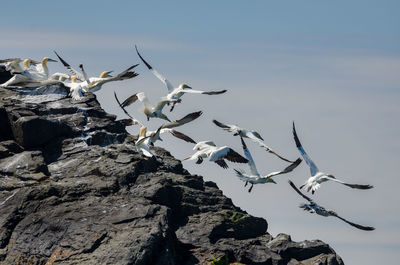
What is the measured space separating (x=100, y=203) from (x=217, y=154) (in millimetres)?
5666

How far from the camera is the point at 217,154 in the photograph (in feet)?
118

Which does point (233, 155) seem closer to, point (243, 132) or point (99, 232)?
point (243, 132)

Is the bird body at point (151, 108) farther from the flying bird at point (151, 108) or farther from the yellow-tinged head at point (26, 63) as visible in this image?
the yellow-tinged head at point (26, 63)

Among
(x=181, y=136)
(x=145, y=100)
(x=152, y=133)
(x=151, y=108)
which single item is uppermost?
(x=145, y=100)

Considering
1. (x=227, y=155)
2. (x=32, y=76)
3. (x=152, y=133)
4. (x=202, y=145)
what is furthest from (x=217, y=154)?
(x=32, y=76)

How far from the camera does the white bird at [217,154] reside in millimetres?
36031

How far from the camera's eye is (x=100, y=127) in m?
37.1

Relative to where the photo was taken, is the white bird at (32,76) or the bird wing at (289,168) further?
the white bird at (32,76)

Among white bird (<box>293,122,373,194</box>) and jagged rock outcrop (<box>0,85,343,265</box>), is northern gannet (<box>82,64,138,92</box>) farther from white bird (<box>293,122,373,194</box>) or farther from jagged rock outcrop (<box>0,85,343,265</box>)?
white bird (<box>293,122,373,194</box>)

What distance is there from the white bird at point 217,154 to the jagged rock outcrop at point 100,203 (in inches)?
36.2

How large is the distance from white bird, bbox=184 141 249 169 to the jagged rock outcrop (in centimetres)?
92

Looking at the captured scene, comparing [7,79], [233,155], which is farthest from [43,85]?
[233,155]

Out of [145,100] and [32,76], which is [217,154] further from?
[32,76]

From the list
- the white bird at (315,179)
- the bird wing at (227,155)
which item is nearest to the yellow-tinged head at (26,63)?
the bird wing at (227,155)
